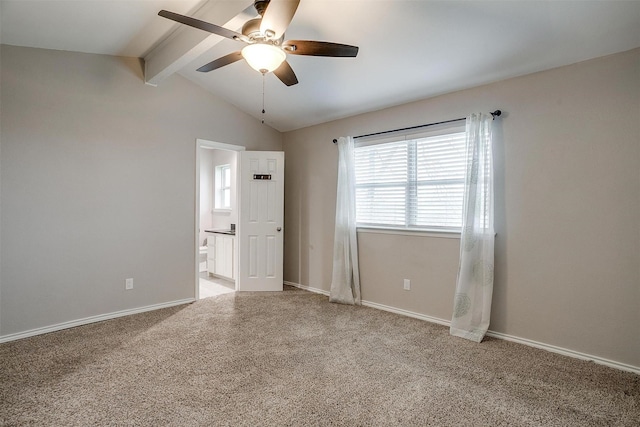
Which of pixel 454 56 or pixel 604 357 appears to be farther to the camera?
pixel 454 56

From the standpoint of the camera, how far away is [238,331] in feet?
10.9

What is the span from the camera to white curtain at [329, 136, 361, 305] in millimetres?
4285

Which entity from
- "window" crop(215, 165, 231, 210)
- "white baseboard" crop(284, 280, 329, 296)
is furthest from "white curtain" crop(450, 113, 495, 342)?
"window" crop(215, 165, 231, 210)

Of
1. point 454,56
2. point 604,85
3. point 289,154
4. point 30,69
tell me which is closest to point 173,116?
point 30,69

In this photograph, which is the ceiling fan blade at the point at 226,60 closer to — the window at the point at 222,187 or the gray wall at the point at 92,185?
the gray wall at the point at 92,185

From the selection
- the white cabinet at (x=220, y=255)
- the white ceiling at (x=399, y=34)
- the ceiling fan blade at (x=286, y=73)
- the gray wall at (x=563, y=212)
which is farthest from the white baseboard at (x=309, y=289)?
the ceiling fan blade at (x=286, y=73)

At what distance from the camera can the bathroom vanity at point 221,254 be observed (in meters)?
5.42

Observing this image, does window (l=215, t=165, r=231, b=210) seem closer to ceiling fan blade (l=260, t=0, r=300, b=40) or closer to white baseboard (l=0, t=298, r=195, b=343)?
white baseboard (l=0, t=298, r=195, b=343)

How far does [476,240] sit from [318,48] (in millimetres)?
2225

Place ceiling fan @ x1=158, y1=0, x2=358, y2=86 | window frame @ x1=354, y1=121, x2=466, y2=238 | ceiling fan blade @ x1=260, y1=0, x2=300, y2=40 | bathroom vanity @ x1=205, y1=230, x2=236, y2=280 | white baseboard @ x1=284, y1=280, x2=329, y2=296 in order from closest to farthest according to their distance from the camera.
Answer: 1. ceiling fan blade @ x1=260, y1=0, x2=300, y2=40
2. ceiling fan @ x1=158, y1=0, x2=358, y2=86
3. window frame @ x1=354, y1=121, x2=466, y2=238
4. white baseboard @ x1=284, y1=280, x2=329, y2=296
5. bathroom vanity @ x1=205, y1=230, x2=236, y2=280

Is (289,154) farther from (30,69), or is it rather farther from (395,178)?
(30,69)

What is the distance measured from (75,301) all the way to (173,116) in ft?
7.51

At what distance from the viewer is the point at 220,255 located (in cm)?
565

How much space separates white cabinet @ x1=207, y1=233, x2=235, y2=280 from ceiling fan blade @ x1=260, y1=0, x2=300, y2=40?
3772mm
